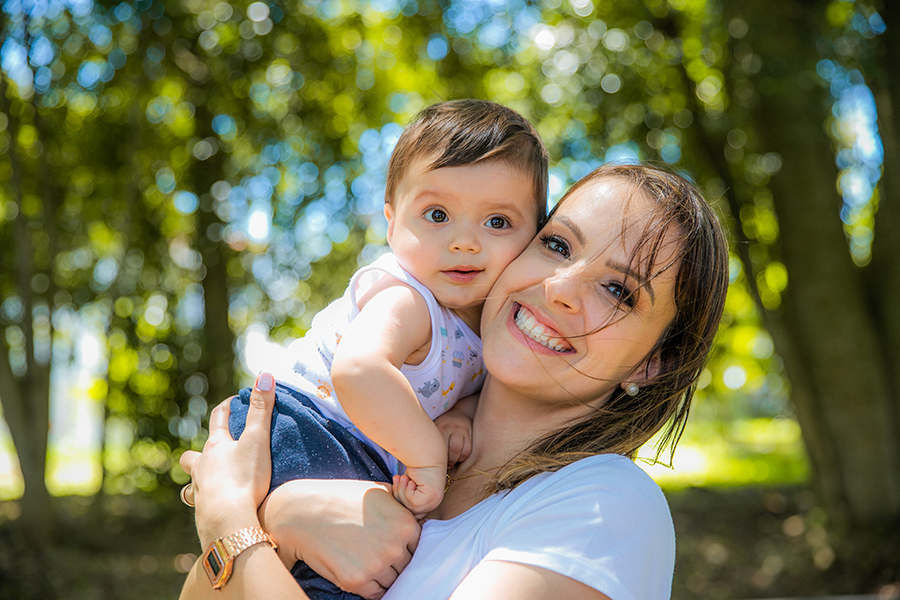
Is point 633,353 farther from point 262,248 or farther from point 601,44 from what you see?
point 262,248

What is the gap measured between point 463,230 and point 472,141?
21 centimetres

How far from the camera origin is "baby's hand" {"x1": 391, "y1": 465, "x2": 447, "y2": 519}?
147 cm

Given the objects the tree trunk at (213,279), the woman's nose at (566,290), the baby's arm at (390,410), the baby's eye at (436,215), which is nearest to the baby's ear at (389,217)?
the baby's eye at (436,215)

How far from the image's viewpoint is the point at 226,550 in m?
1.40

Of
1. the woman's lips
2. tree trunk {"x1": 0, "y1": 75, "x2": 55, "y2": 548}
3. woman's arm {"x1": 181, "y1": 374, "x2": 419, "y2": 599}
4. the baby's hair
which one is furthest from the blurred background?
woman's arm {"x1": 181, "y1": 374, "x2": 419, "y2": 599}

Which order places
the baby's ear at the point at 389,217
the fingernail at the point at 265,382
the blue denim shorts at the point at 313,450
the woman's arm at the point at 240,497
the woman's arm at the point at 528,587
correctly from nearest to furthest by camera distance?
the woman's arm at the point at 528,587 → the woman's arm at the point at 240,497 → the blue denim shorts at the point at 313,450 → the fingernail at the point at 265,382 → the baby's ear at the point at 389,217

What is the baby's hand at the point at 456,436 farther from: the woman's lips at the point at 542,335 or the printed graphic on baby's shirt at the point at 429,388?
the woman's lips at the point at 542,335

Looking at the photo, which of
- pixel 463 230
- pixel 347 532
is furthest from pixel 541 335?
pixel 347 532

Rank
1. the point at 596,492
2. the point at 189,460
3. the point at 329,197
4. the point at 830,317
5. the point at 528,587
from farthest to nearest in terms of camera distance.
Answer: the point at 329,197 → the point at 830,317 → the point at 189,460 → the point at 596,492 → the point at 528,587

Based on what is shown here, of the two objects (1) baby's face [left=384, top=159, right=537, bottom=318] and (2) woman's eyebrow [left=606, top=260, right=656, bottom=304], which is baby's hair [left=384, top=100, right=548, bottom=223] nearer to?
(1) baby's face [left=384, top=159, right=537, bottom=318]

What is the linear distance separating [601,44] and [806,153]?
2.04 meters

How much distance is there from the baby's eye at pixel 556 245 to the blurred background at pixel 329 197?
15.4ft

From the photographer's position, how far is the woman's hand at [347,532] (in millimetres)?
1405

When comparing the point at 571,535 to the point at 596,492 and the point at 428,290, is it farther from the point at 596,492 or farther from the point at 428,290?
the point at 428,290
